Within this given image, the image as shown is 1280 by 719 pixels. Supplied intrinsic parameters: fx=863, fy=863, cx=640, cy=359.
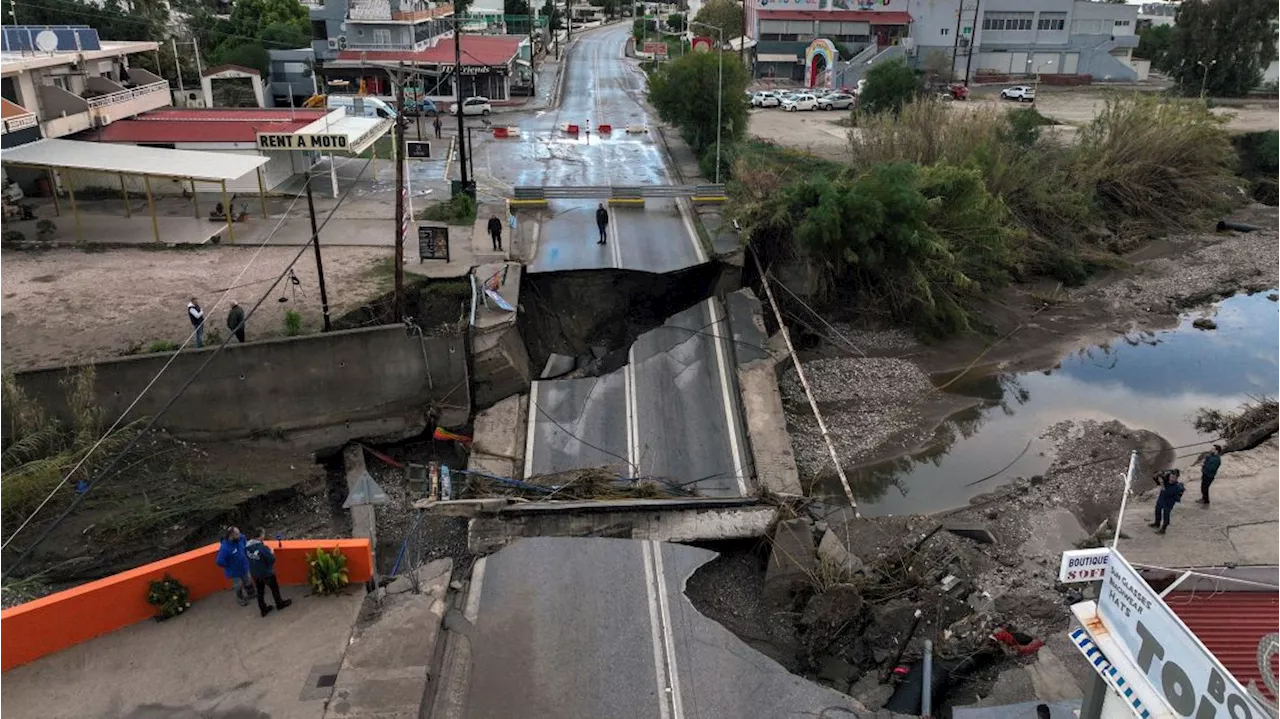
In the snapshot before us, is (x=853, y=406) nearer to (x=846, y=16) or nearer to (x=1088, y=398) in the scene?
(x=1088, y=398)

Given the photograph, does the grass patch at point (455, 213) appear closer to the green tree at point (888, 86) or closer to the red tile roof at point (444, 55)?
the green tree at point (888, 86)

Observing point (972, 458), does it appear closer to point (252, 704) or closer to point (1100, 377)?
point (1100, 377)

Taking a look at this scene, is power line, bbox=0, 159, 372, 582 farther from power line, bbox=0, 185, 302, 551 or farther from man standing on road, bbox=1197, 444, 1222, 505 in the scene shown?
man standing on road, bbox=1197, 444, 1222, 505

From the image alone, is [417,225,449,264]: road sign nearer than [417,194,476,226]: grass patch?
Yes

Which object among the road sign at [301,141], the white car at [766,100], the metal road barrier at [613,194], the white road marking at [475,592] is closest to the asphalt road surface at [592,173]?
the metal road barrier at [613,194]

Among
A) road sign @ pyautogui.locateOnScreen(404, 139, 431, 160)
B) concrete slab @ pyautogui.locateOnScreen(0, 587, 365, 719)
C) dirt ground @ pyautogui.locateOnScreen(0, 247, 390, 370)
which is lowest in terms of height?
concrete slab @ pyautogui.locateOnScreen(0, 587, 365, 719)

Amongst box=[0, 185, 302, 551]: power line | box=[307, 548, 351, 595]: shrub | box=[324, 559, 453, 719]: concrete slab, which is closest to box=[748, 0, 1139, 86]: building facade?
box=[0, 185, 302, 551]: power line

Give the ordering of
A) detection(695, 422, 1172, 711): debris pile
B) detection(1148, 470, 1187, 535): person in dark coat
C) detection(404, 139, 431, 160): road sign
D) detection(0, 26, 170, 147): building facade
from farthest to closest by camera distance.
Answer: detection(404, 139, 431, 160): road sign → detection(0, 26, 170, 147): building facade → detection(1148, 470, 1187, 535): person in dark coat → detection(695, 422, 1172, 711): debris pile

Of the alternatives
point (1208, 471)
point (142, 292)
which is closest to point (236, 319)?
point (142, 292)
